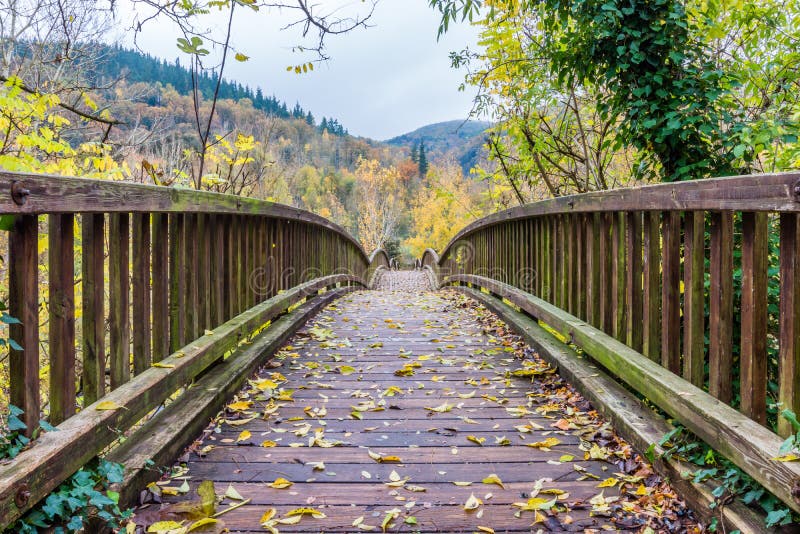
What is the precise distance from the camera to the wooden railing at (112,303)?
1736mm

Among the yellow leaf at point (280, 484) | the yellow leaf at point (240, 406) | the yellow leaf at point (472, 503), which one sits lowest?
the yellow leaf at point (472, 503)

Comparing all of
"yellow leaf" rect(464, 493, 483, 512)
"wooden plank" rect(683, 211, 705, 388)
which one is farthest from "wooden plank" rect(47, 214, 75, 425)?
"wooden plank" rect(683, 211, 705, 388)

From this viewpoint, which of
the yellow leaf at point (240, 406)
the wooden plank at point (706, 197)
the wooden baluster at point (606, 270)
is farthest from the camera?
the wooden baluster at point (606, 270)

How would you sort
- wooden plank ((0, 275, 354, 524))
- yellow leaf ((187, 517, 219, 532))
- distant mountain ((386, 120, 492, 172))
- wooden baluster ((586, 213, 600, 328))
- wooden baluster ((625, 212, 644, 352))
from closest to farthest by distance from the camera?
wooden plank ((0, 275, 354, 524)) < yellow leaf ((187, 517, 219, 532)) < wooden baluster ((625, 212, 644, 352)) < wooden baluster ((586, 213, 600, 328)) < distant mountain ((386, 120, 492, 172))

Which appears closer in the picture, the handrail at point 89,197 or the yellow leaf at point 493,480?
the handrail at point 89,197

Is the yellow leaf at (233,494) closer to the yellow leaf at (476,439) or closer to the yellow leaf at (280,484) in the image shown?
the yellow leaf at (280,484)

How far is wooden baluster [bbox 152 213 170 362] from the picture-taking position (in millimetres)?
2818

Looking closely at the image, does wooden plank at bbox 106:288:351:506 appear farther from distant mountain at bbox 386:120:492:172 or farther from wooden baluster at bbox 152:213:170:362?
distant mountain at bbox 386:120:492:172

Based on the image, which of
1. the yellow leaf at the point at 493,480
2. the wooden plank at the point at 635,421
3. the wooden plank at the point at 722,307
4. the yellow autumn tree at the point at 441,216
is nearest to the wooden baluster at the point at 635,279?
the wooden plank at the point at 635,421

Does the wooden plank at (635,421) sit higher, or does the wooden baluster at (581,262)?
the wooden baluster at (581,262)

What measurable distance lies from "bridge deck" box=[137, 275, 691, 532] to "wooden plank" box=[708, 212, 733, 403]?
0.50 metres

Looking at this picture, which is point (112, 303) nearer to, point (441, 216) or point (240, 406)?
point (240, 406)

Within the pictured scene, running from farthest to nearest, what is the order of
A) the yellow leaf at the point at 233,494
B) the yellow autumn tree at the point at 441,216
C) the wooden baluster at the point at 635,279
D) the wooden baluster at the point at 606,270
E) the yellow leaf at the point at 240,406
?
1. the yellow autumn tree at the point at 441,216
2. the wooden baluster at the point at 606,270
3. the yellow leaf at the point at 240,406
4. the wooden baluster at the point at 635,279
5. the yellow leaf at the point at 233,494

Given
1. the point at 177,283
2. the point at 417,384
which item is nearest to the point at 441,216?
the point at 417,384
